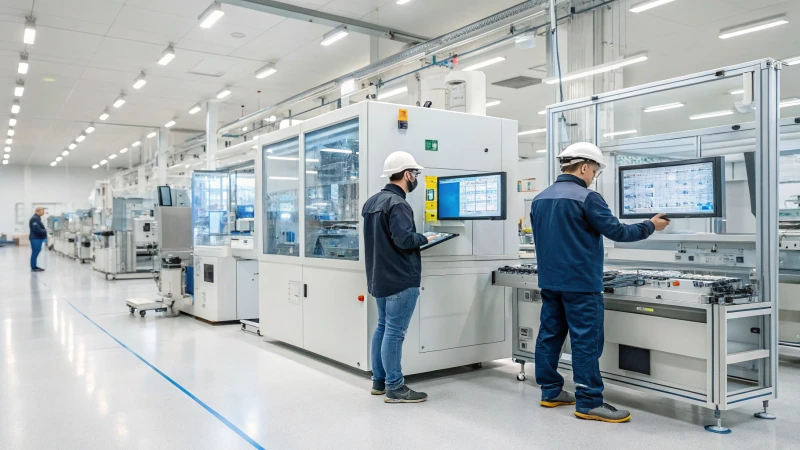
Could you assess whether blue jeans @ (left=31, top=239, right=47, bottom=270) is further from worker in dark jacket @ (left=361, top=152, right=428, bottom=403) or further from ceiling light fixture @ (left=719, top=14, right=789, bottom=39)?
ceiling light fixture @ (left=719, top=14, right=789, bottom=39)

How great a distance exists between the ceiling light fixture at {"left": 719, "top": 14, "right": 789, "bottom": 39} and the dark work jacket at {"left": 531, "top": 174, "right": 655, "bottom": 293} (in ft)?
19.9

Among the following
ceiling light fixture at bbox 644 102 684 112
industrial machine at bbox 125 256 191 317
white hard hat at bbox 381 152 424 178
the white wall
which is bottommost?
industrial machine at bbox 125 256 191 317

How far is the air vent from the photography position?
412 inches

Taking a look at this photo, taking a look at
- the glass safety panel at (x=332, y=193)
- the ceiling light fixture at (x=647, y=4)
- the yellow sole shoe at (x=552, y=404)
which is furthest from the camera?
the ceiling light fixture at (x=647, y=4)

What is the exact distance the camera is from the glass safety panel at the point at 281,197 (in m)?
5.27

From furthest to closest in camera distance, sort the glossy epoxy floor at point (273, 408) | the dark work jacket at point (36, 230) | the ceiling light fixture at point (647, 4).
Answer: the dark work jacket at point (36, 230) < the ceiling light fixture at point (647, 4) < the glossy epoxy floor at point (273, 408)

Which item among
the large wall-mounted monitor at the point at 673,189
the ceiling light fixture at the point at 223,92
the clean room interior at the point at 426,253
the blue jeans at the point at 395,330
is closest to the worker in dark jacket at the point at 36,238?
the clean room interior at the point at 426,253

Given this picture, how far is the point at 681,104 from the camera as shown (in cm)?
1138

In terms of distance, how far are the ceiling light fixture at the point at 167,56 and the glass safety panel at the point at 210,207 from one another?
269 centimetres

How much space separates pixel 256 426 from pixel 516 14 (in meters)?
5.07

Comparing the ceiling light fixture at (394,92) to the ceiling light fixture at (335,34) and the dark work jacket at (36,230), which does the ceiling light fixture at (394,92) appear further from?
the dark work jacket at (36,230)

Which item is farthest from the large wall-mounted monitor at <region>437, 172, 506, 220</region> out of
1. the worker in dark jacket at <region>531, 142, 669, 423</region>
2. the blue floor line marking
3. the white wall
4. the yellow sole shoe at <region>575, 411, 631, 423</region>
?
the white wall

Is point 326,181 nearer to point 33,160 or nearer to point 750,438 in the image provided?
point 750,438

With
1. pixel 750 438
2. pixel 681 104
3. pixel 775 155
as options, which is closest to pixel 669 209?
pixel 775 155
